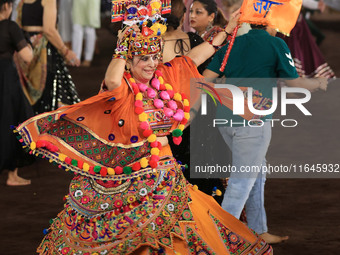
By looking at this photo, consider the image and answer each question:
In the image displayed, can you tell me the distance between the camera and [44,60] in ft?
34.4

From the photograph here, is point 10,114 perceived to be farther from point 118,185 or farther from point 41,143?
point 118,185

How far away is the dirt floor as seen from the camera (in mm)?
7512

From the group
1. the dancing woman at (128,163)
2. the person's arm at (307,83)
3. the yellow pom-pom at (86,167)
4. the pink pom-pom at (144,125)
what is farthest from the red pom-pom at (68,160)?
the person's arm at (307,83)

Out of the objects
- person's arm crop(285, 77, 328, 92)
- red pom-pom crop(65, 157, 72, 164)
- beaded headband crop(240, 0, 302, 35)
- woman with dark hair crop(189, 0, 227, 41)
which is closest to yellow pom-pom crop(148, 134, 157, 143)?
red pom-pom crop(65, 157, 72, 164)

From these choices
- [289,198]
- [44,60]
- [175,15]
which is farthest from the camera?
[44,60]

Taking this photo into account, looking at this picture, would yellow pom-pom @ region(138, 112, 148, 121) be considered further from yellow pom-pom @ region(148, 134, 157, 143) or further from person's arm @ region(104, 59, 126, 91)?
person's arm @ region(104, 59, 126, 91)

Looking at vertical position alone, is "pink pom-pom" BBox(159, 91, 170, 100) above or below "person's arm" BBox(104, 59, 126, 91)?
below

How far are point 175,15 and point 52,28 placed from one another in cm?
329

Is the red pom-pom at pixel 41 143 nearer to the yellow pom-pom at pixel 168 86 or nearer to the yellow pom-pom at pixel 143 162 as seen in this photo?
the yellow pom-pom at pixel 143 162

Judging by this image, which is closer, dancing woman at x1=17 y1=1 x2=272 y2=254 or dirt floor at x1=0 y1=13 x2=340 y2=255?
dancing woman at x1=17 y1=1 x2=272 y2=254

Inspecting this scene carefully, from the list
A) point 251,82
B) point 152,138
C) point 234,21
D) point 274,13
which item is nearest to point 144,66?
point 152,138

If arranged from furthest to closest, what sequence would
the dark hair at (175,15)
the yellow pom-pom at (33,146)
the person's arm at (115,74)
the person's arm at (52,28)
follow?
the person's arm at (52,28) → the dark hair at (175,15) → the yellow pom-pom at (33,146) → the person's arm at (115,74)

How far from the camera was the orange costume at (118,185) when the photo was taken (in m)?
5.91

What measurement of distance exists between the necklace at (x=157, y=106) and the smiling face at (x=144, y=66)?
4 centimetres
